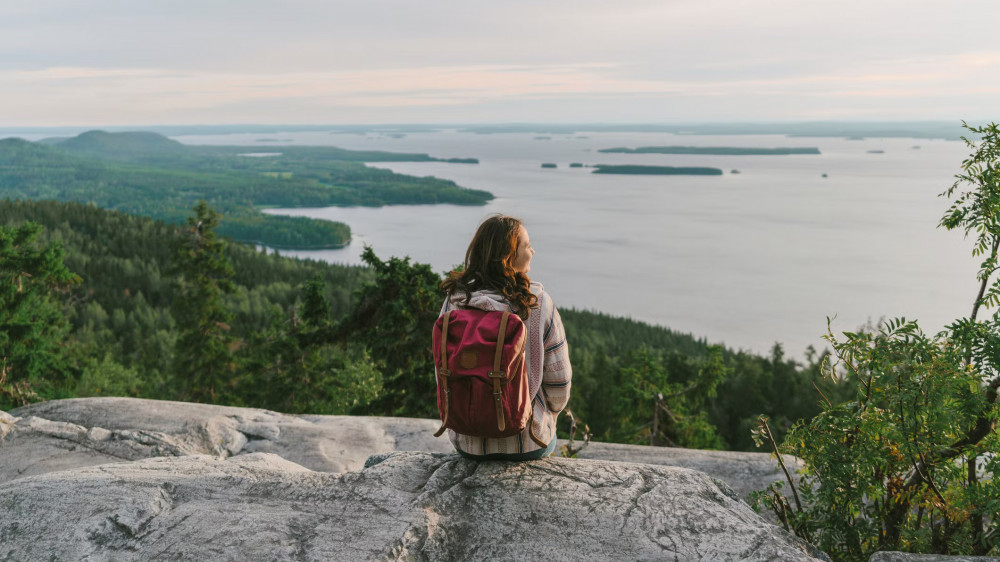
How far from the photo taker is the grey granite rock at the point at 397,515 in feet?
13.9

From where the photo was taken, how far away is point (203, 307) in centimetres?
2814

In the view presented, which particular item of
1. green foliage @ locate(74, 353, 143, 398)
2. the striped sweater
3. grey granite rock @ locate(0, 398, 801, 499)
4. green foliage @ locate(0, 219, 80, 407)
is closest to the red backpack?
the striped sweater

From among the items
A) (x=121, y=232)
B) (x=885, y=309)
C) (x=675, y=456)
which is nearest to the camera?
(x=675, y=456)

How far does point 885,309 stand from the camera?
7294 centimetres

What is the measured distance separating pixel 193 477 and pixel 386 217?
15511 centimetres

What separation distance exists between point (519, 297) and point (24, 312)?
67.8 ft

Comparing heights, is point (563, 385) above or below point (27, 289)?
above

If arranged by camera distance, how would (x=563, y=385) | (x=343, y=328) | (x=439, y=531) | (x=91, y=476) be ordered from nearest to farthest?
(x=439, y=531) < (x=563, y=385) < (x=91, y=476) < (x=343, y=328)

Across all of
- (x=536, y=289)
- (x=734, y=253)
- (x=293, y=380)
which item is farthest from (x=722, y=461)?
(x=734, y=253)

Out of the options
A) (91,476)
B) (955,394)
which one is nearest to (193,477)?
(91,476)

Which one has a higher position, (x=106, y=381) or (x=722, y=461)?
(x=722, y=461)

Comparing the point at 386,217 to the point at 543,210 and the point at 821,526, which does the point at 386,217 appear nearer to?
the point at 543,210

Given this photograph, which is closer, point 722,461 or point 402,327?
point 722,461

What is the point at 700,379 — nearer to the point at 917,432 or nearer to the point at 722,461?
the point at 722,461
